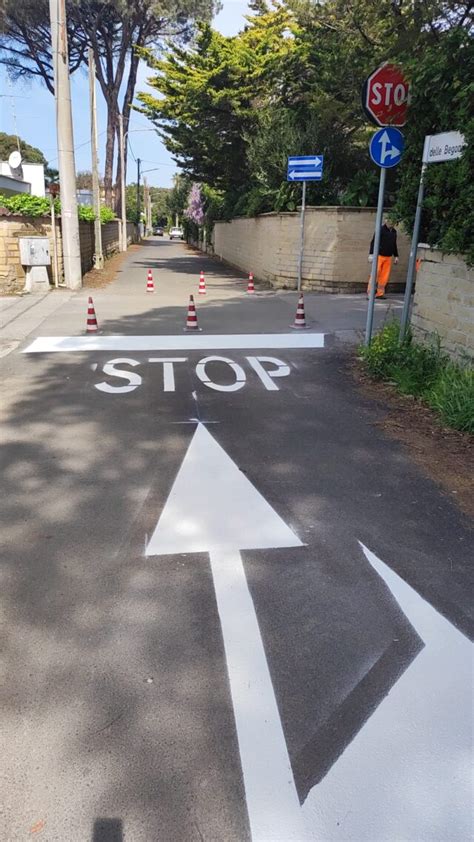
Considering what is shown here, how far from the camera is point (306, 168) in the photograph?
14539 mm

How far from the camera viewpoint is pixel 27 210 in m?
16.1

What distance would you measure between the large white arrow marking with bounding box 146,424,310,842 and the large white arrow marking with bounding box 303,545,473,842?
14cm

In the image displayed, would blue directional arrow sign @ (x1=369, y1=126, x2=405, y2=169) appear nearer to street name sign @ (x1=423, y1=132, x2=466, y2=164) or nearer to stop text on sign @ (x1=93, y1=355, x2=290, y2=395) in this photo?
street name sign @ (x1=423, y1=132, x2=466, y2=164)

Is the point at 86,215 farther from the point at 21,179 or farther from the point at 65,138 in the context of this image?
the point at 21,179

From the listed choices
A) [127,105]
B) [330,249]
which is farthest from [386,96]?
[127,105]

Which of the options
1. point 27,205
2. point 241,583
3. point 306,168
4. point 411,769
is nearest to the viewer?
point 411,769

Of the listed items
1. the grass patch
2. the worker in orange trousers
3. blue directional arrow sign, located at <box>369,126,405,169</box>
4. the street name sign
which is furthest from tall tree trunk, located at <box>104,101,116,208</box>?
the street name sign

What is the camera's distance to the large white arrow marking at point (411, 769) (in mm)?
2076

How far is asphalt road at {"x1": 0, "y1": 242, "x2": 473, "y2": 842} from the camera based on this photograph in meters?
2.16

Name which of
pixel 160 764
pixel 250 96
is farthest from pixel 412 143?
pixel 250 96

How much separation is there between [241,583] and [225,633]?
0.44 metres

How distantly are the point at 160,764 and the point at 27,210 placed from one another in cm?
1629

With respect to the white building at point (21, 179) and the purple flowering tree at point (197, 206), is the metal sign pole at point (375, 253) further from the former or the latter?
the purple flowering tree at point (197, 206)

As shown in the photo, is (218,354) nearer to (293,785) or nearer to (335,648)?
(335,648)
